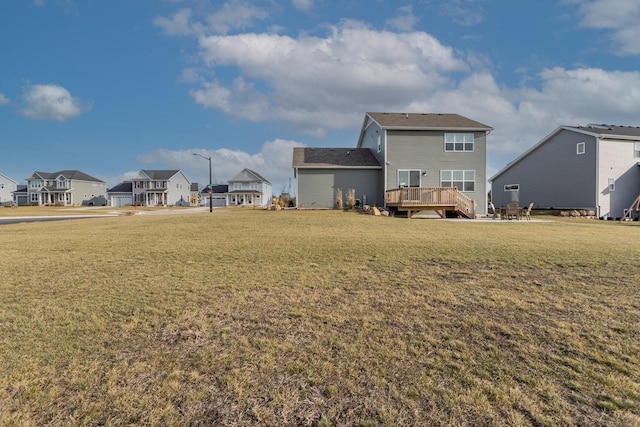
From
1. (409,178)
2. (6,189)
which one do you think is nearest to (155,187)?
(6,189)

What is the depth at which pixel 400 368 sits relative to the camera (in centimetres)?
316

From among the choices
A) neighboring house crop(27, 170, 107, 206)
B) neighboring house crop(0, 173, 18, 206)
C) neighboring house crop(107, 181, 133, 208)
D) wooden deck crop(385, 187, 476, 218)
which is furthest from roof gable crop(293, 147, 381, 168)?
neighboring house crop(0, 173, 18, 206)

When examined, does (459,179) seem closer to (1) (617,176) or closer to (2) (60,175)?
(1) (617,176)

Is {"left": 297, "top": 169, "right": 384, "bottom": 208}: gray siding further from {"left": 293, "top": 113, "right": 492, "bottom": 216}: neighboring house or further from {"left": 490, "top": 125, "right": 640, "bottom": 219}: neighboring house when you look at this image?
{"left": 490, "top": 125, "right": 640, "bottom": 219}: neighboring house

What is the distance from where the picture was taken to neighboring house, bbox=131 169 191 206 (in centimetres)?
6431

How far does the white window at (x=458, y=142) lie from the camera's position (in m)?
25.4

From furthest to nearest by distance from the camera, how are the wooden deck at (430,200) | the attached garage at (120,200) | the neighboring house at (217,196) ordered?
the neighboring house at (217,196)
the attached garage at (120,200)
the wooden deck at (430,200)

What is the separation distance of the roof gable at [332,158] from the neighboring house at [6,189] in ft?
254

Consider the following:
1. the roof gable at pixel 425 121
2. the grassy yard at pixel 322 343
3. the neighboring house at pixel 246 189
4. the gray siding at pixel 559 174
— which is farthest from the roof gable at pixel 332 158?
the neighboring house at pixel 246 189

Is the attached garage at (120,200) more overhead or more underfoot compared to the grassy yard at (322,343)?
more overhead

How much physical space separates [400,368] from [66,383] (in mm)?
2914

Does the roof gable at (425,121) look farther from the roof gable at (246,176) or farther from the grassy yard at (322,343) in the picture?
the roof gable at (246,176)

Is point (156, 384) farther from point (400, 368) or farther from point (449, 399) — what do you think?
point (449, 399)

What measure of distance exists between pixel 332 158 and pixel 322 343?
79.8 feet
